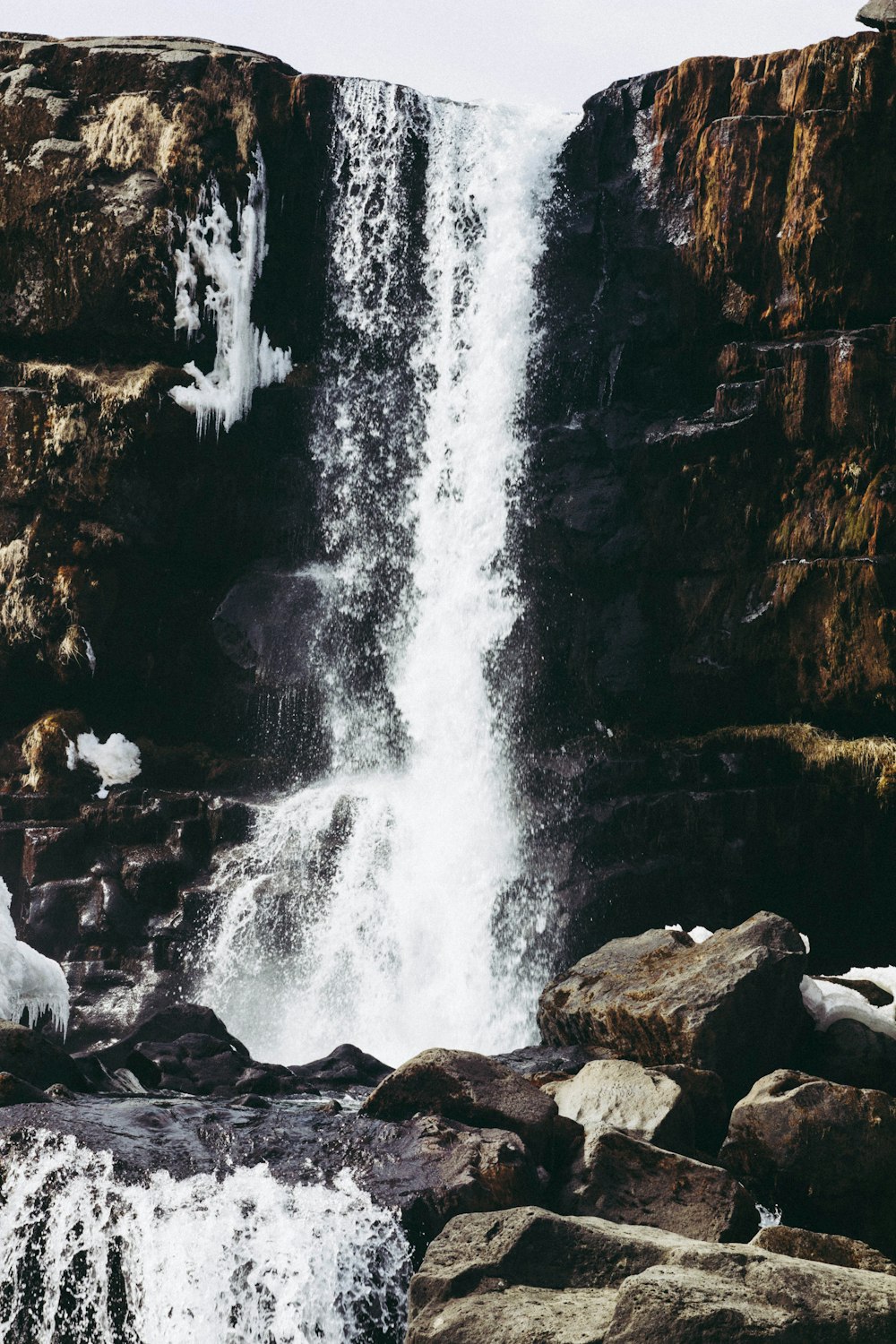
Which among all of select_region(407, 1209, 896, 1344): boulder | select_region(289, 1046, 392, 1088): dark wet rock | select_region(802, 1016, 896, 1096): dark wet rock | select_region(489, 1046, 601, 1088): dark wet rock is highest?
select_region(407, 1209, 896, 1344): boulder

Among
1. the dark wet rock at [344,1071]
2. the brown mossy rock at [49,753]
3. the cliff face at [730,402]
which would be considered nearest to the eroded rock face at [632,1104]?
the dark wet rock at [344,1071]

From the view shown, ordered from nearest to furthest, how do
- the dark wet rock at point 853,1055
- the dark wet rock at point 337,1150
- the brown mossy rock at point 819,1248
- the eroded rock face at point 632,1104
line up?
1. the brown mossy rock at point 819,1248
2. the dark wet rock at point 337,1150
3. the eroded rock face at point 632,1104
4. the dark wet rock at point 853,1055

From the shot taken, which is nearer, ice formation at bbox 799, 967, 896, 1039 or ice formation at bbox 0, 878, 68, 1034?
ice formation at bbox 799, 967, 896, 1039

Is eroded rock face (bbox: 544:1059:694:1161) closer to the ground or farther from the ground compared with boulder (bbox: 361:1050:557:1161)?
closer to the ground

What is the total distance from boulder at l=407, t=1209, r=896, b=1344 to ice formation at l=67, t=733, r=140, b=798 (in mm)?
15224

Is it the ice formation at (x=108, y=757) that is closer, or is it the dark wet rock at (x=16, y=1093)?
the dark wet rock at (x=16, y=1093)

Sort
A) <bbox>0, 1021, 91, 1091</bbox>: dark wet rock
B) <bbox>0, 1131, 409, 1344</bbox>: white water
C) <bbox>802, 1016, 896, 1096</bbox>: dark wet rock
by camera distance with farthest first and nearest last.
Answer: <bbox>802, 1016, 896, 1096</bbox>: dark wet rock → <bbox>0, 1021, 91, 1091</bbox>: dark wet rock → <bbox>0, 1131, 409, 1344</bbox>: white water

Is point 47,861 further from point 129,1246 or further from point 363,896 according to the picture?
point 129,1246

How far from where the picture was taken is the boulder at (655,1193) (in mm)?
10766

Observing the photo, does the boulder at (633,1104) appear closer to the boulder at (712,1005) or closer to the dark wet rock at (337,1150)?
the dark wet rock at (337,1150)

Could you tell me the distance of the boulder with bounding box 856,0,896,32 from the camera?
22484 mm

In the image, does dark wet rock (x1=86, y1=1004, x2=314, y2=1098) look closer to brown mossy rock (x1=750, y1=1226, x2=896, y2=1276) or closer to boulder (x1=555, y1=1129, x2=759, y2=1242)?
boulder (x1=555, y1=1129, x2=759, y2=1242)

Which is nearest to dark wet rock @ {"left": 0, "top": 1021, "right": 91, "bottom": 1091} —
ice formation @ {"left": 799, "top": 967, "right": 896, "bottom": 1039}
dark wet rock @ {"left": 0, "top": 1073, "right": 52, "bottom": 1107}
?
dark wet rock @ {"left": 0, "top": 1073, "right": 52, "bottom": 1107}

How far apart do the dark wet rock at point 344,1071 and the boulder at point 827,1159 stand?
5.58 m
